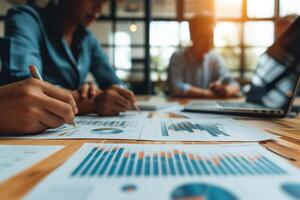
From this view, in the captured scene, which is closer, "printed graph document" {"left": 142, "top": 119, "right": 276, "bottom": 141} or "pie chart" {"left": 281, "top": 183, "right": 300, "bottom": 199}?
"pie chart" {"left": 281, "top": 183, "right": 300, "bottom": 199}

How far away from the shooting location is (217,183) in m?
0.24

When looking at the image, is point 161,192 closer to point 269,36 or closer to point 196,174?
point 196,174

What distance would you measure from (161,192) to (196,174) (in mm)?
57

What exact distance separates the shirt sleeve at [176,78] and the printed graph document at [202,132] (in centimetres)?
111

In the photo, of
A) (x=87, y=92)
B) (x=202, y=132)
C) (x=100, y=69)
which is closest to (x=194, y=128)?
(x=202, y=132)

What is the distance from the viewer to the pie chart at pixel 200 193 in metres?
0.21

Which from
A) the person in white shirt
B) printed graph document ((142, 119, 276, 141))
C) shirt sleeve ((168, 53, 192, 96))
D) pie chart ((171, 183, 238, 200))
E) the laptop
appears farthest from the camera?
the person in white shirt

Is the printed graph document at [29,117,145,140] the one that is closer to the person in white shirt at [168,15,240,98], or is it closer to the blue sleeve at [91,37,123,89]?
the blue sleeve at [91,37,123,89]

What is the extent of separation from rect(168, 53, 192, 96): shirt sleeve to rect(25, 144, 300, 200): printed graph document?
4.44 ft

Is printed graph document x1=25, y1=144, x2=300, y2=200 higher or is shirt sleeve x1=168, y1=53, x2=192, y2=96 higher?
shirt sleeve x1=168, y1=53, x2=192, y2=96

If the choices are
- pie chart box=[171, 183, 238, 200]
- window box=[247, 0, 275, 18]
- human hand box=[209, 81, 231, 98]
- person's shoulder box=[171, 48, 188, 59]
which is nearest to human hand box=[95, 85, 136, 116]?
pie chart box=[171, 183, 238, 200]

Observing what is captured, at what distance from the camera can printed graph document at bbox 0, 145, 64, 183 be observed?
28 cm

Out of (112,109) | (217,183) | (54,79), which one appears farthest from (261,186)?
(54,79)

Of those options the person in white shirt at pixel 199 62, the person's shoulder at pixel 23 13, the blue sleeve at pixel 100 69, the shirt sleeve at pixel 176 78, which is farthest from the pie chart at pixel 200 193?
the person in white shirt at pixel 199 62
